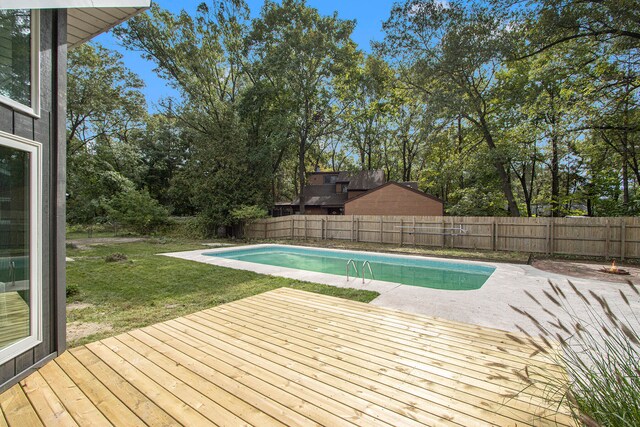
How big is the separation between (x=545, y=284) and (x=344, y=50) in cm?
1721

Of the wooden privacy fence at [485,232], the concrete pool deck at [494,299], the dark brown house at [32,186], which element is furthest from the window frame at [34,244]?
the wooden privacy fence at [485,232]

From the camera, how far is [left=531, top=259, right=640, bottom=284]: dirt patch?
22.8 feet

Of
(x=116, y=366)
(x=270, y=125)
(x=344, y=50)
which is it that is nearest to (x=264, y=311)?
(x=116, y=366)

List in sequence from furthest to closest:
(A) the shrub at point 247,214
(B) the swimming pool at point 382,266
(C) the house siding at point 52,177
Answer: (A) the shrub at point 247,214, (B) the swimming pool at point 382,266, (C) the house siding at point 52,177

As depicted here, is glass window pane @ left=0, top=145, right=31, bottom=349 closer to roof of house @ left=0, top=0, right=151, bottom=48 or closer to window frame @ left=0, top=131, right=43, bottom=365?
window frame @ left=0, top=131, right=43, bottom=365

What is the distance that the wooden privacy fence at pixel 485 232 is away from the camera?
9.46 m

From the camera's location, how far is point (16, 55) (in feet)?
7.25

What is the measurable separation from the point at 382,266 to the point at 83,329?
7928mm

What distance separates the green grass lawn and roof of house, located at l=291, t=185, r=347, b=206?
1666 cm

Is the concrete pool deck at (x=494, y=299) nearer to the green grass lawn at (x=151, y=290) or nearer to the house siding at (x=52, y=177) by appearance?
the green grass lawn at (x=151, y=290)

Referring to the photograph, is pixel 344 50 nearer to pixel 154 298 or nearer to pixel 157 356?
pixel 154 298

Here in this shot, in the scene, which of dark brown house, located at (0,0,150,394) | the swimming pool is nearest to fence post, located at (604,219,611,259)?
the swimming pool

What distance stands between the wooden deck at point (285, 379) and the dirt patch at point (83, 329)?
19.1 inches

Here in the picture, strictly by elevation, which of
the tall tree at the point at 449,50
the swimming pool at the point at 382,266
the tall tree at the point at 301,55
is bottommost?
the swimming pool at the point at 382,266
